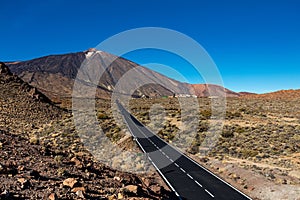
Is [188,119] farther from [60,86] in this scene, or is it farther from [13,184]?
[60,86]

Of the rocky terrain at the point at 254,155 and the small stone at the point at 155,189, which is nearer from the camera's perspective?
the small stone at the point at 155,189

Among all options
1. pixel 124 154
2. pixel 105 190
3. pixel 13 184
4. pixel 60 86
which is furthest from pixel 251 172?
pixel 60 86

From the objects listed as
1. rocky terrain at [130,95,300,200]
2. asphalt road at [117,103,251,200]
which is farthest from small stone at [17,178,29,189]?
rocky terrain at [130,95,300,200]

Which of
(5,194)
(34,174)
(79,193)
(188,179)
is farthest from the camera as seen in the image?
(188,179)

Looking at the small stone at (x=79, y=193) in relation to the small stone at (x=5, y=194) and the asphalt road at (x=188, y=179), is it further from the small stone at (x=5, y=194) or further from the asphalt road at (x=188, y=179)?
the asphalt road at (x=188, y=179)

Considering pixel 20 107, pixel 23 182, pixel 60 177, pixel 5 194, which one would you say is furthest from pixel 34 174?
pixel 20 107

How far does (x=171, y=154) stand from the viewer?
89.6 ft

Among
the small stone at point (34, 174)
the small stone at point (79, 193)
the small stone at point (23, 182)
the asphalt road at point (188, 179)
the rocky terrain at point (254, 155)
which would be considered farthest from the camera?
the rocky terrain at point (254, 155)

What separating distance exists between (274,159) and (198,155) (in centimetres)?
668

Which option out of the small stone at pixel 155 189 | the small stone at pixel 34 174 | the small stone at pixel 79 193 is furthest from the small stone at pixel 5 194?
the small stone at pixel 155 189

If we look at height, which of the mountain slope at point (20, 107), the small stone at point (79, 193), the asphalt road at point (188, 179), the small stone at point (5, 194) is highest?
the mountain slope at point (20, 107)

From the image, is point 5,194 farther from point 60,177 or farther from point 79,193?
point 60,177

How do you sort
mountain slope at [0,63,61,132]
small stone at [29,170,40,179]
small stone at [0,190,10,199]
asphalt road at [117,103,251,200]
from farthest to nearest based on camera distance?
mountain slope at [0,63,61,132]
asphalt road at [117,103,251,200]
small stone at [29,170,40,179]
small stone at [0,190,10,199]

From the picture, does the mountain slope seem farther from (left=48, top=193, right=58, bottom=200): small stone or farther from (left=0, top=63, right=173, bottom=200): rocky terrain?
(left=48, top=193, right=58, bottom=200): small stone
